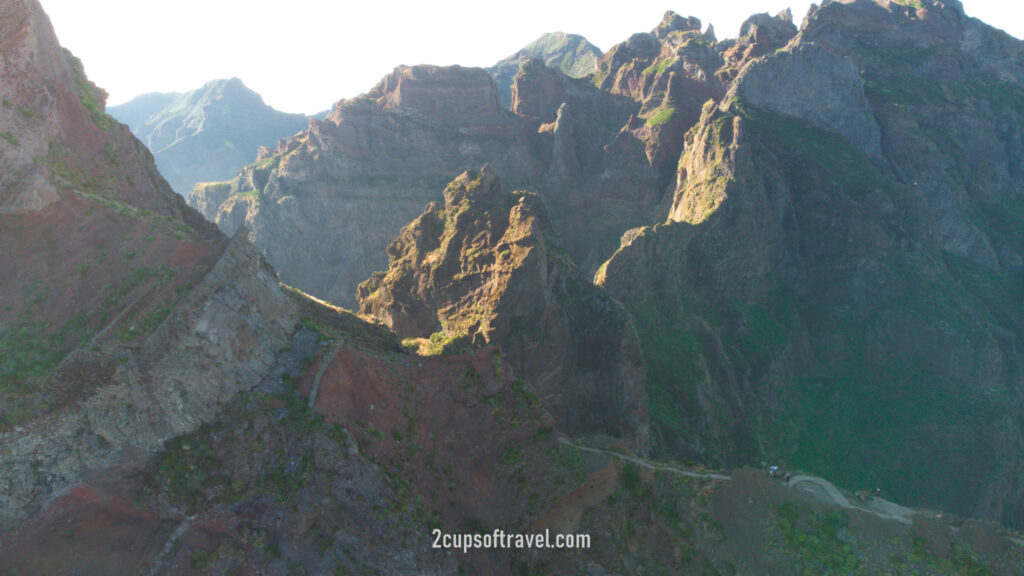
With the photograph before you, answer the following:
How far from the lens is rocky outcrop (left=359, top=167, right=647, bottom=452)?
42.2 m

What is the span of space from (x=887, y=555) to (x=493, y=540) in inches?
775

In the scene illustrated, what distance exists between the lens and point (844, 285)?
240 feet

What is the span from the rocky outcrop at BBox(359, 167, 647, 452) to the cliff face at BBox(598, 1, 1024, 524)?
848cm

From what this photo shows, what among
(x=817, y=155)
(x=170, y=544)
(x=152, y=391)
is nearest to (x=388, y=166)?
(x=817, y=155)

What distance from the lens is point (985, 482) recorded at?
189ft

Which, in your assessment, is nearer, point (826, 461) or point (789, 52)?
point (826, 461)

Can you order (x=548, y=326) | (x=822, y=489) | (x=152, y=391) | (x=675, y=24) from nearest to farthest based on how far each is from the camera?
(x=152, y=391), (x=822, y=489), (x=548, y=326), (x=675, y=24)

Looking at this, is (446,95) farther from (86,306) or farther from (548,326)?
(86,306)

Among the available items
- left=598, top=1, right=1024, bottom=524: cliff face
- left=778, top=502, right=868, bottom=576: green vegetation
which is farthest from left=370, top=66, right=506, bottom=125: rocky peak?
left=778, top=502, right=868, bottom=576: green vegetation

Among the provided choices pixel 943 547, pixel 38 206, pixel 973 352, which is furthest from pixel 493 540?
pixel 973 352

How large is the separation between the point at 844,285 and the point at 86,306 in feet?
269

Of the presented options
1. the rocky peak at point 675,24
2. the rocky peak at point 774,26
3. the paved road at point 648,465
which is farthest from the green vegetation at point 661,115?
the paved road at point 648,465

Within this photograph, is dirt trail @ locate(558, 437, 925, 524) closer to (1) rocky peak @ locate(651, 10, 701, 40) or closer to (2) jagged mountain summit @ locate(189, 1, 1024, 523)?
(2) jagged mountain summit @ locate(189, 1, 1024, 523)

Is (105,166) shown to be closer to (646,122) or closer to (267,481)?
(267,481)
